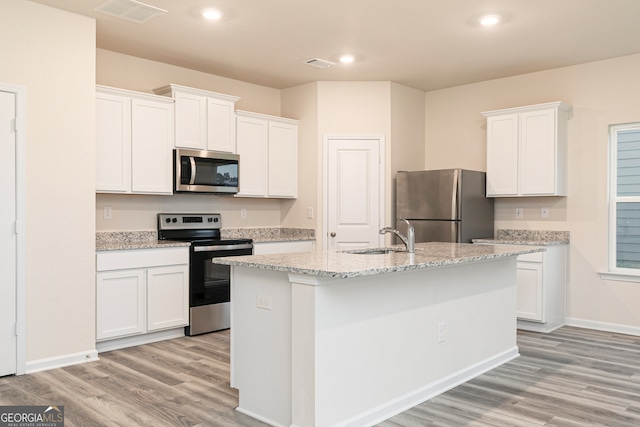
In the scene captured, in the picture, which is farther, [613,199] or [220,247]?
[613,199]

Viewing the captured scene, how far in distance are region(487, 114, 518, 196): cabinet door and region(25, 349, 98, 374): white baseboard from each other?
4.09m

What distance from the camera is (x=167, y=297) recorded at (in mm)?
4641

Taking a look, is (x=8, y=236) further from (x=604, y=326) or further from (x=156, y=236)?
(x=604, y=326)

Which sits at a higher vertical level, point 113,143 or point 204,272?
point 113,143

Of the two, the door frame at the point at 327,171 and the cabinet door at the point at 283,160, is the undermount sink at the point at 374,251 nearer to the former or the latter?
the door frame at the point at 327,171

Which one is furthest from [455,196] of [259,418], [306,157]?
[259,418]

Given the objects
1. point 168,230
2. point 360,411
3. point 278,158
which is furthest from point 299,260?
point 278,158

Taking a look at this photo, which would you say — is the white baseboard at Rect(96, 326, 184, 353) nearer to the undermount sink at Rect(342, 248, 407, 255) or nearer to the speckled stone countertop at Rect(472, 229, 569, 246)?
the undermount sink at Rect(342, 248, 407, 255)

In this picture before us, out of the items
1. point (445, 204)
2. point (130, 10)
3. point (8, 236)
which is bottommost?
point (8, 236)

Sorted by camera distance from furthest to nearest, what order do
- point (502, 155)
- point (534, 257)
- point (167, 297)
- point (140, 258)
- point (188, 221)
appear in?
point (502, 155) → point (188, 221) → point (534, 257) → point (167, 297) → point (140, 258)

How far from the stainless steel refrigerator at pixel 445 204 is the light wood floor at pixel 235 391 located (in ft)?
4.75

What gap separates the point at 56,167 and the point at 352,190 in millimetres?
3106

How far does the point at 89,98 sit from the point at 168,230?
1568mm

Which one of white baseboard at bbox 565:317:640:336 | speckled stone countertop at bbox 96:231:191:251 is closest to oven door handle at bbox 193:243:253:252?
speckled stone countertop at bbox 96:231:191:251
